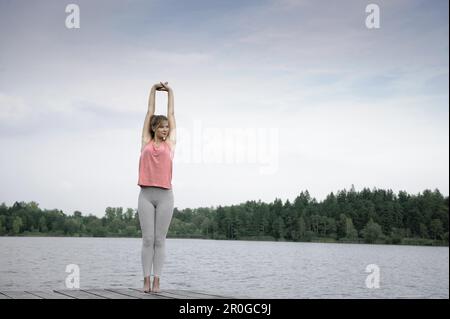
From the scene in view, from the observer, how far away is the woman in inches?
226

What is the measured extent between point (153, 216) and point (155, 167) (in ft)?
1.73

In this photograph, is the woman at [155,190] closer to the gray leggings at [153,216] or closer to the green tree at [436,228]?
the gray leggings at [153,216]

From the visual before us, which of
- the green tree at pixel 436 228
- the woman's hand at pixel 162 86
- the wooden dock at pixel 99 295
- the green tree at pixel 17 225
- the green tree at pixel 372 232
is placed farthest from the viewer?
the green tree at pixel 372 232

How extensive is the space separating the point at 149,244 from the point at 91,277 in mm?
36859

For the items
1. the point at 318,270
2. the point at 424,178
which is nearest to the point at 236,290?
the point at 318,270

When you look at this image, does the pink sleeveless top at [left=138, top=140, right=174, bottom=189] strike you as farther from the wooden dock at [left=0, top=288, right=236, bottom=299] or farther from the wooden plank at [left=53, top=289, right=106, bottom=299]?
the wooden plank at [left=53, top=289, right=106, bottom=299]

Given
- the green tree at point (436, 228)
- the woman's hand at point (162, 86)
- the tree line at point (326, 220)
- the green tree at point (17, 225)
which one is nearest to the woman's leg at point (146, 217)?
the woman's hand at point (162, 86)

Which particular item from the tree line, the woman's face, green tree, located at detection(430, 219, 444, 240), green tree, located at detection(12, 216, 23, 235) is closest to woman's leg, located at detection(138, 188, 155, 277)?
the woman's face

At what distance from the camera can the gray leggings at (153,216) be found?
5.75 meters

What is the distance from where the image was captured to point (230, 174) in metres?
111

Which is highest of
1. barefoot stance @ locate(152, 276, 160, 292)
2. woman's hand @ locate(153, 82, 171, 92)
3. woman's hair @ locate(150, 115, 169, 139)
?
woman's hand @ locate(153, 82, 171, 92)

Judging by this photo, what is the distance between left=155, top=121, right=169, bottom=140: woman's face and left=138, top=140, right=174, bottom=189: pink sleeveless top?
0.44 ft

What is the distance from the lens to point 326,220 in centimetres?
11294

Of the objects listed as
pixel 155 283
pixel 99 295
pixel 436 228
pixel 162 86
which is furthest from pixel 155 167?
pixel 436 228
